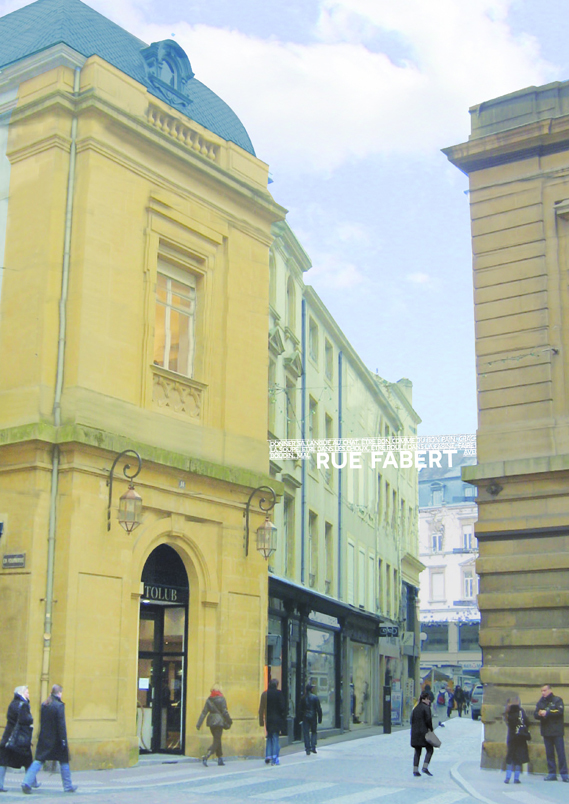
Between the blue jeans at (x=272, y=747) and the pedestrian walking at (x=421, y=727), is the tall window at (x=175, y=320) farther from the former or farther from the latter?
the pedestrian walking at (x=421, y=727)

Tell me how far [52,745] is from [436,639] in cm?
7365

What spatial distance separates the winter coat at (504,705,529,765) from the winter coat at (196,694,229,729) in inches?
203

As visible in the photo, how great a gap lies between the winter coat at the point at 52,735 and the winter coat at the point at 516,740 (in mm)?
7117

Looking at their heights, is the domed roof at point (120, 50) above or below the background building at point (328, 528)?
above

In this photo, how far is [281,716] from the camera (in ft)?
64.2

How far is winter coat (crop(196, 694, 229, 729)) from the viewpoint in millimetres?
18969

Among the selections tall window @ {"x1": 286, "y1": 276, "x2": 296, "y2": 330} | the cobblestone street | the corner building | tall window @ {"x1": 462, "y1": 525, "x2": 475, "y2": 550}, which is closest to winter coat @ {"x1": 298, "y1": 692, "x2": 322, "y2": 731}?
the cobblestone street

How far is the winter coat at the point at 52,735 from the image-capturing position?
46.8 feet

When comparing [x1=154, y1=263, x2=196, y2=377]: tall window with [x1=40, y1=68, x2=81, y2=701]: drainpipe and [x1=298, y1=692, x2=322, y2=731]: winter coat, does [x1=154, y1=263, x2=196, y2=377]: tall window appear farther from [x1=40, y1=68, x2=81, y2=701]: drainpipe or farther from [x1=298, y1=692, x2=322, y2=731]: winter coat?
[x1=298, y1=692, x2=322, y2=731]: winter coat

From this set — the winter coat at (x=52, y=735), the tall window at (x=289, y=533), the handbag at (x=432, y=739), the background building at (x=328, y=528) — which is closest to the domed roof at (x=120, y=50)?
the background building at (x=328, y=528)

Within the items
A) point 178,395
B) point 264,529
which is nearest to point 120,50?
point 178,395

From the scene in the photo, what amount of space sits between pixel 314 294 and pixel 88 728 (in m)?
20.5

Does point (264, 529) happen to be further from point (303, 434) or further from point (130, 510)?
point (303, 434)

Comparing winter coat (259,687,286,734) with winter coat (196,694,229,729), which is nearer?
winter coat (196,694,229,729)
